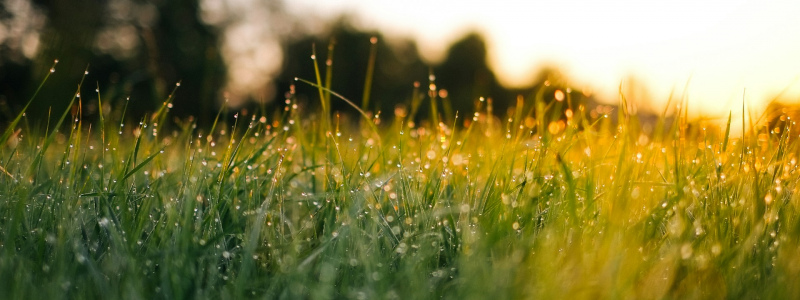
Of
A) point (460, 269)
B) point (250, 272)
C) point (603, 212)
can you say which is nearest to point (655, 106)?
point (603, 212)

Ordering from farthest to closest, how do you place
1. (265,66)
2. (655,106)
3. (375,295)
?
1. (265,66)
2. (655,106)
3. (375,295)

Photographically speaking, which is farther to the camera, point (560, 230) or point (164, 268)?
point (560, 230)

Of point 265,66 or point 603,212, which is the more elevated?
point 603,212

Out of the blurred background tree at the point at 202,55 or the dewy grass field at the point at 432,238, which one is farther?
the blurred background tree at the point at 202,55

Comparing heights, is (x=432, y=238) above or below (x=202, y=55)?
above

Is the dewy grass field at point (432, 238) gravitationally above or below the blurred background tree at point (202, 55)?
above

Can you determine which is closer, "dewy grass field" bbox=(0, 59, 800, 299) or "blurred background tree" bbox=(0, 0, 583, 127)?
"dewy grass field" bbox=(0, 59, 800, 299)

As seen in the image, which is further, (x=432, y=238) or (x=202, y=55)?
(x=202, y=55)

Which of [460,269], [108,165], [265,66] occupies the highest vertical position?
[460,269]

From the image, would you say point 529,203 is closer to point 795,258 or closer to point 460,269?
point 460,269

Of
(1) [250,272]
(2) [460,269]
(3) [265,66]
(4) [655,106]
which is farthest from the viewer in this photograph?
(3) [265,66]

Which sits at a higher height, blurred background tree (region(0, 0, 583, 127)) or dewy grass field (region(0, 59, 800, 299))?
dewy grass field (region(0, 59, 800, 299))
